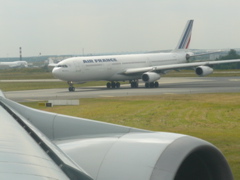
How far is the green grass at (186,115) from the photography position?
17580 millimetres

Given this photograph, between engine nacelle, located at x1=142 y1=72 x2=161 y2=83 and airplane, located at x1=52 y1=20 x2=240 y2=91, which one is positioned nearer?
airplane, located at x1=52 y1=20 x2=240 y2=91

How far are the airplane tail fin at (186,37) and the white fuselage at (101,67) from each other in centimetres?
965

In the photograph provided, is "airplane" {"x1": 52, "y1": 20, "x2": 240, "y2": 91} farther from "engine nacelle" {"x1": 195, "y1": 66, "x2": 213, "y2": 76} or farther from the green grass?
the green grass

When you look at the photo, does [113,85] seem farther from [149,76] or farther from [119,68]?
[149,76]

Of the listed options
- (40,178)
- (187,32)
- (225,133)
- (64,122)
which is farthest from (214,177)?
(187,32)

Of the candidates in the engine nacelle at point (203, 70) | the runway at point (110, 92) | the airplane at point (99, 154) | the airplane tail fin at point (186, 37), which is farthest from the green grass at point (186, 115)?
the airplane tail fin at point (186, 37)

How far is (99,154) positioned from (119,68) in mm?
44804

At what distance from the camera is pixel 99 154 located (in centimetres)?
452

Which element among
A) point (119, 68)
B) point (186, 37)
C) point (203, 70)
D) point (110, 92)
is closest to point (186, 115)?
point (110, 92)

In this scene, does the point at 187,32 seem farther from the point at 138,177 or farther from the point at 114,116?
the point at 138,177

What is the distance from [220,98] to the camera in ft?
110

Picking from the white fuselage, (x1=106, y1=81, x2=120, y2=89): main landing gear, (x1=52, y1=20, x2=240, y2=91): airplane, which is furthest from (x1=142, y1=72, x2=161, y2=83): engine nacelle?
(x1=106, y1=81, x2=120, y2=89): main landing gear

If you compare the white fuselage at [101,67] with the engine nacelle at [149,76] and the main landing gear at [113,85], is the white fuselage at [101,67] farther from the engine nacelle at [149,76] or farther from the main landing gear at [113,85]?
the engine nacelle at [149,76]

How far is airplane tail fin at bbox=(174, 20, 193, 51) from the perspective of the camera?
63116mm
